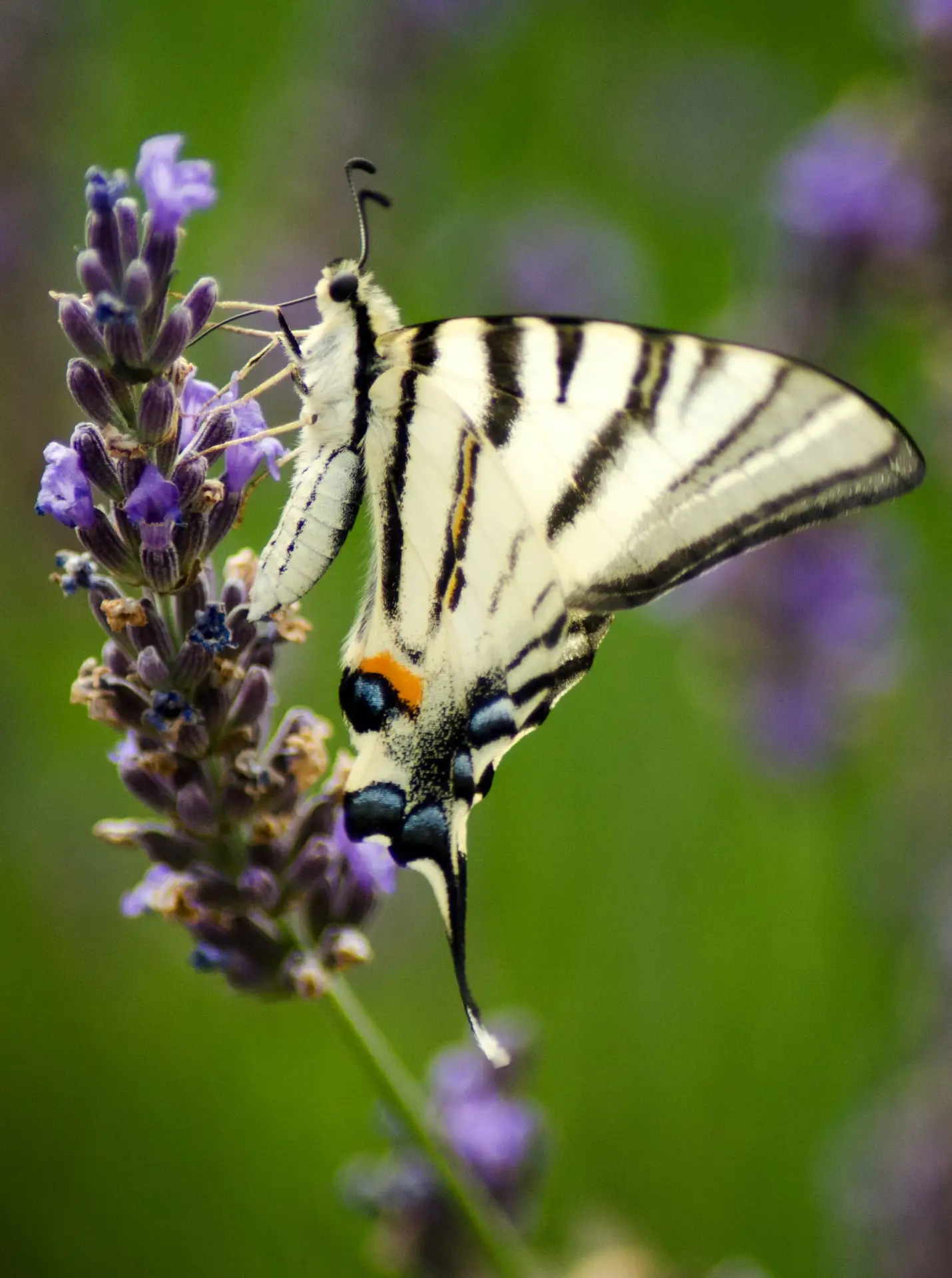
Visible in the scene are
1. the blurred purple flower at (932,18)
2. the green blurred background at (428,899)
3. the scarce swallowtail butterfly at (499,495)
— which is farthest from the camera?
the green blurred background at (428,899)

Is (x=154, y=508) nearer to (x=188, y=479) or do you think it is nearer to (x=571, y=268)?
(x=188, y=479)

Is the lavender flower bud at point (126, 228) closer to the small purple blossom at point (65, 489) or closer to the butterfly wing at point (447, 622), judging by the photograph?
the small purple blossom at point (65, 489)

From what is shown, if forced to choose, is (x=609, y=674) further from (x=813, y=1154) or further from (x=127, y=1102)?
(x=127, y=1102)

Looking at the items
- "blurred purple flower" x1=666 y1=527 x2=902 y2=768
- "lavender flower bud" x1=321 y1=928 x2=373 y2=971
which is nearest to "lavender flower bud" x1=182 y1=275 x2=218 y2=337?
"lavender flower bud" x1=321 y1=928 x2=373 y2=971

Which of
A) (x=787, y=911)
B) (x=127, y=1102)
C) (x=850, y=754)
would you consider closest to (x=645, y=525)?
(x=850, y=754)

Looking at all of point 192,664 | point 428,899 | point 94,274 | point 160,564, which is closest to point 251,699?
point 192,664

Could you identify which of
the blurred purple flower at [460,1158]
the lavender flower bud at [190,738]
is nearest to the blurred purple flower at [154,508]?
the lavender flower bud at [190,738]
